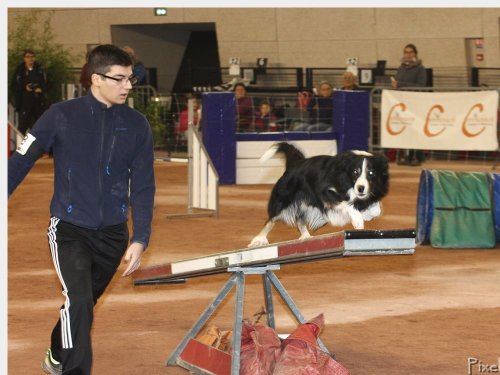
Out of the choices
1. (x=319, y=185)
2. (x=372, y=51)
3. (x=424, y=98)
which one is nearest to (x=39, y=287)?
(x=319, y=185)

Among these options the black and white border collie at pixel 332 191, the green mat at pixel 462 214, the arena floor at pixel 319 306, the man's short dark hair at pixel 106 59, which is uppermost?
the man's short dark hair at pixel 106 59

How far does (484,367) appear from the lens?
5.78 meters

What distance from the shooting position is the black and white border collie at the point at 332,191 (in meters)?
8.05

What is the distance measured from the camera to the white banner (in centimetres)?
1666

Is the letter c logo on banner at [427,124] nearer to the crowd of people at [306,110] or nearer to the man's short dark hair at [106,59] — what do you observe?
the crowd of people at [306,110]

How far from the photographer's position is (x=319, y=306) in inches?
294

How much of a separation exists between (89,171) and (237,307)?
1056 mm

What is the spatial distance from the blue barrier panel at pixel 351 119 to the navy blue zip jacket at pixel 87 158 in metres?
11.1

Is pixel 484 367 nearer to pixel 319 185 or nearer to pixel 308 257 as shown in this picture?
pixel 308 257

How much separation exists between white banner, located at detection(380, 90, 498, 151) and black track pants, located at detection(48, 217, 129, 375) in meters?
12.4

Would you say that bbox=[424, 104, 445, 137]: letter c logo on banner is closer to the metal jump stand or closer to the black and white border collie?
the black and white border collie

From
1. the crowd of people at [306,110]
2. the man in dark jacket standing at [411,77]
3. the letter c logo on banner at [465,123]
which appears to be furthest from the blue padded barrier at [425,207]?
the man in dark jacket standing at [411,77]

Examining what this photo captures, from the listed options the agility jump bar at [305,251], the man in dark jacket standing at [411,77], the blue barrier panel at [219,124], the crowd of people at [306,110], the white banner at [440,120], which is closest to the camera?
the agility jump bar at [305,251]

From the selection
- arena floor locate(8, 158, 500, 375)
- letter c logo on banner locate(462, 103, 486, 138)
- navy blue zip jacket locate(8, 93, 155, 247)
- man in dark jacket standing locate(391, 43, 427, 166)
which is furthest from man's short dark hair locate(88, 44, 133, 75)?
man in dark jacket standing locate(391, 43, 427, 166)
